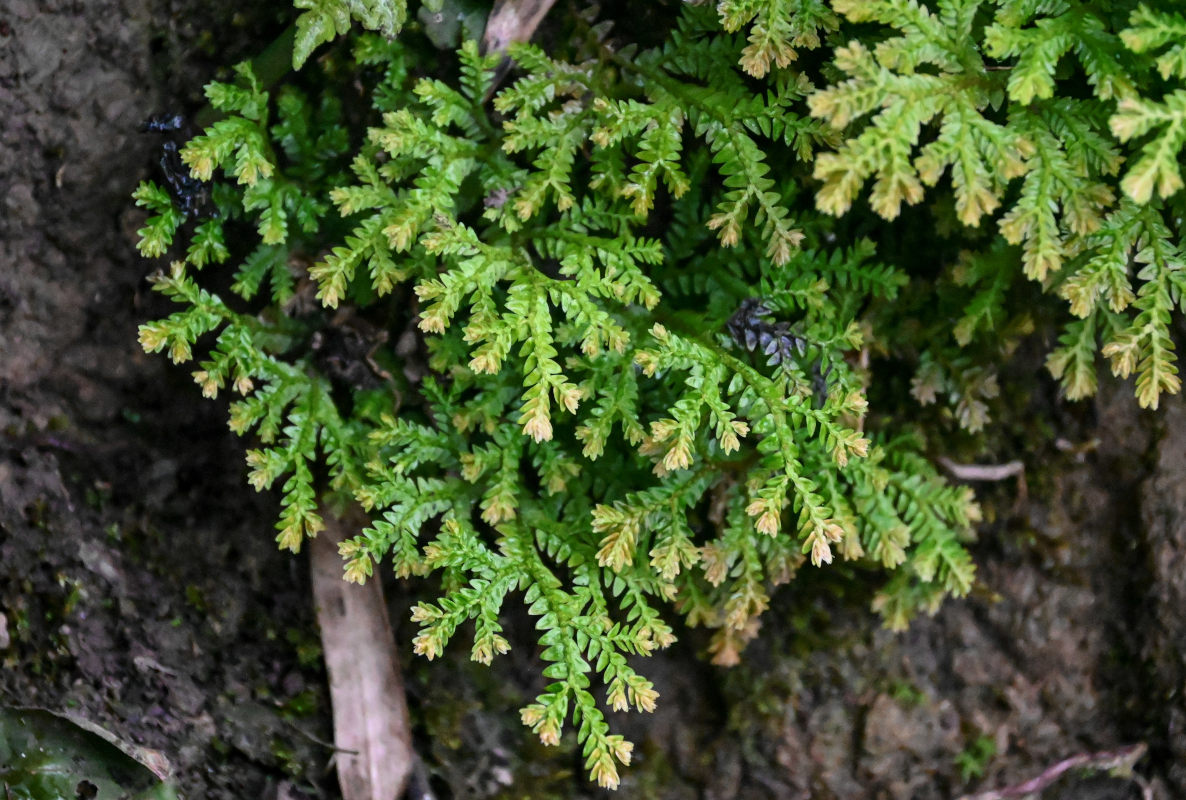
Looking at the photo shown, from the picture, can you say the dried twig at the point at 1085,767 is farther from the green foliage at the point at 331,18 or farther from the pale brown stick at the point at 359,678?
the green foliage at the point at 331,18

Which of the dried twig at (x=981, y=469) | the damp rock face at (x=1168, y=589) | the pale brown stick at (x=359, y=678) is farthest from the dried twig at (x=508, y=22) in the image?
the damp rock face at (x=1168, y=589)

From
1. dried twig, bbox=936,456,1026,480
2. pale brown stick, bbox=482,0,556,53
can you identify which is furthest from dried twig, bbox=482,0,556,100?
dried twig, bbox=936,456,1026,480

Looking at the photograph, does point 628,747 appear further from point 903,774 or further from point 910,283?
point 910,283

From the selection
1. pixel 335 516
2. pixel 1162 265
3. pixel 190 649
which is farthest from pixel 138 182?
pixel 1162 265

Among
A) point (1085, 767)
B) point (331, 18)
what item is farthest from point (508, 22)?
point (1085, 767)

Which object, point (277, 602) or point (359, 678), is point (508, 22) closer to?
point (277, 602)
